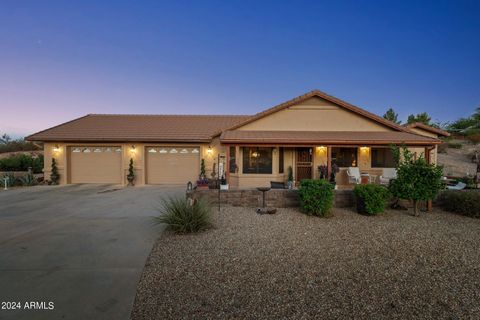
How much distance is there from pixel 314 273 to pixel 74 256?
4336 mm

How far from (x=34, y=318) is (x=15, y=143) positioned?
3101cm

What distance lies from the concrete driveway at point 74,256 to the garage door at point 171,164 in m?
5.62

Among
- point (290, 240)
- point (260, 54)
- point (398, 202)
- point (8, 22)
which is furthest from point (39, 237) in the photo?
point (260, 54)

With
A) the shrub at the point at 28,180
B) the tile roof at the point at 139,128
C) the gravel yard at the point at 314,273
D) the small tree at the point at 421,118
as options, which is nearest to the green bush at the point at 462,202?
the gravel yard at the point at 314,273

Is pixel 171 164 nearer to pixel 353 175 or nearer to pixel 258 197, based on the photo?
pixel 258 197

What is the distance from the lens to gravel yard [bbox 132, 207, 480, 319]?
2.48 m

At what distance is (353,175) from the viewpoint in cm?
1067

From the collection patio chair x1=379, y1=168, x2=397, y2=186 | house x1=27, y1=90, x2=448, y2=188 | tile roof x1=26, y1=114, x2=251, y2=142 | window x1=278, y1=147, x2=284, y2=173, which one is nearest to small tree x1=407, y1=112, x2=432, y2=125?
house x1=27, y1=90, x2=448, y2=188

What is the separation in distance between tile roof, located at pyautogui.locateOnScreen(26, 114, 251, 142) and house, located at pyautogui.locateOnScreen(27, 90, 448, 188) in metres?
0.06

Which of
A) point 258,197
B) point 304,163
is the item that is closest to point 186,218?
point 258,197

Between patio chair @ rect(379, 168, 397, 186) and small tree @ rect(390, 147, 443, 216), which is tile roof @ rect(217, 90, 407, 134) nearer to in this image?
patio chair @ rect(379, 168, 397, 186)

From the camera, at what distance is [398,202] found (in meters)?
7.29

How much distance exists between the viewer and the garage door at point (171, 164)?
13047mm

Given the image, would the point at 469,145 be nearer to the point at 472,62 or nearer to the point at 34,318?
the point at 472,62
